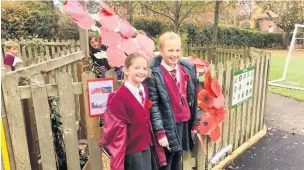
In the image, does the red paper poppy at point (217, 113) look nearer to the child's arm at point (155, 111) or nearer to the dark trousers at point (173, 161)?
the dark trousers at point (173, 161)

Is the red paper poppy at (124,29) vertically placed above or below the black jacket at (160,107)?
above

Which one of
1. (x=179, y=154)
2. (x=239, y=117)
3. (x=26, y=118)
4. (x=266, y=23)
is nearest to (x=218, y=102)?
(x=179, y=154)

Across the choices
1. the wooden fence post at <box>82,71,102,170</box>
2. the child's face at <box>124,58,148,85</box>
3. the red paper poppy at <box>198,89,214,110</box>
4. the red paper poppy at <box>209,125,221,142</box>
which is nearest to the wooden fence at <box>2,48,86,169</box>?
the wooden fence post at <box>82,71,102,170</box>

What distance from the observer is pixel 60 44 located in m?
9.95

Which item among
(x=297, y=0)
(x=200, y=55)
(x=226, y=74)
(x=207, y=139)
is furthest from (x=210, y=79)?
(x=297, y=0)

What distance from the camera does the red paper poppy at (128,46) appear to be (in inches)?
125

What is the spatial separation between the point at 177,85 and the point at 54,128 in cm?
134

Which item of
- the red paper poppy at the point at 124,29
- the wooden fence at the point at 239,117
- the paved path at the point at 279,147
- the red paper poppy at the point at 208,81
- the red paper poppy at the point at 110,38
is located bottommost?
the paved path at the point at 279,147

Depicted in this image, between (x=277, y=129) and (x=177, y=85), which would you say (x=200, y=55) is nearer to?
(x=277, y=129)

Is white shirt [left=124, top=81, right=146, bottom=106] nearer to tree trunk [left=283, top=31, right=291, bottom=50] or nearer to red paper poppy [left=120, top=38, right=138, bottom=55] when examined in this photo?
red paper poppy [left=120, top=38, right=138, bottom=55]

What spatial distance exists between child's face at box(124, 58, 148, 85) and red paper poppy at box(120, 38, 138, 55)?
72 centimetres

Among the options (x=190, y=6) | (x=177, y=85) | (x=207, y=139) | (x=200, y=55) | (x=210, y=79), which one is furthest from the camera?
(x=190, y=6)

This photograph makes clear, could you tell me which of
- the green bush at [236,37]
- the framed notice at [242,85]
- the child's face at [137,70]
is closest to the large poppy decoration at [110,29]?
the child's face at [137,70]

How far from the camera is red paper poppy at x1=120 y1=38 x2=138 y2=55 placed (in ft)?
10.4
